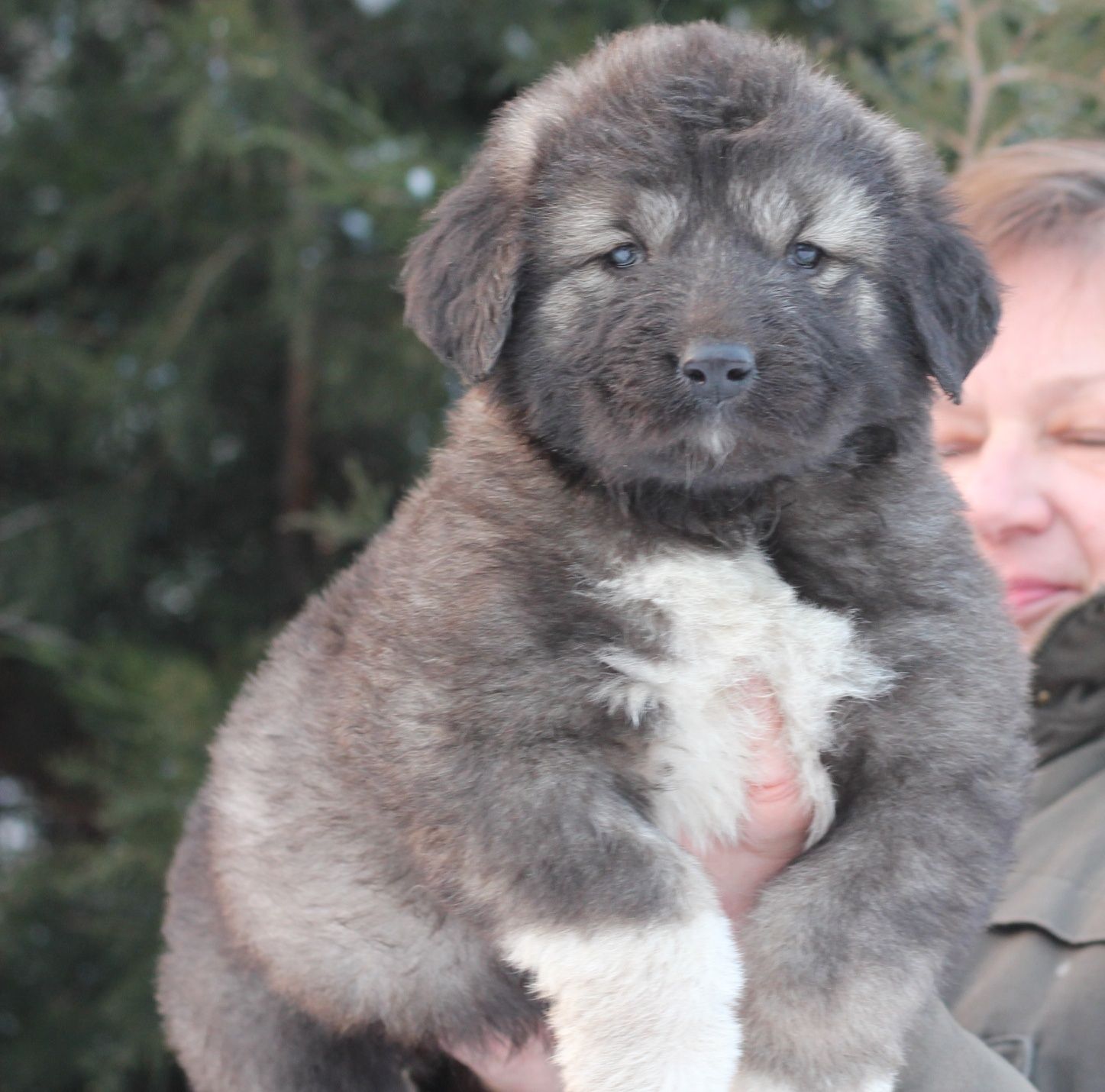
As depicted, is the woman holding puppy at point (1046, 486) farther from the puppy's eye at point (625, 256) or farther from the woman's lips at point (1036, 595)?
the puppy's eye at point (625, 256)

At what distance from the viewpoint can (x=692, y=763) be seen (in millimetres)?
2273

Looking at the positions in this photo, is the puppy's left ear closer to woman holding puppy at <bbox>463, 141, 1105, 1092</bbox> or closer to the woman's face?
woman holding puppy at <bbox>463, 141, 1105, 1092</bbox>

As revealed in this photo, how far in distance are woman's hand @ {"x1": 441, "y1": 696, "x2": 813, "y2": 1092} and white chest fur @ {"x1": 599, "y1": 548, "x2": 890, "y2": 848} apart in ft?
0.08

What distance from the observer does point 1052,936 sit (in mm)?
2619

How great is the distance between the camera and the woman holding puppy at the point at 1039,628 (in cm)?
240

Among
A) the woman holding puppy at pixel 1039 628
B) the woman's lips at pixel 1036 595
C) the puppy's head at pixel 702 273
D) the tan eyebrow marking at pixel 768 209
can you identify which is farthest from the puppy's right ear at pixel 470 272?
the woman's lips at pixel 1036 595

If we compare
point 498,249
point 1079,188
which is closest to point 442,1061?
point 498,249

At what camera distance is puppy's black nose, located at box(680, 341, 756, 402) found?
80.6 inches

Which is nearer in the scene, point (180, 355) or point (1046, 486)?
point (1046, 486)

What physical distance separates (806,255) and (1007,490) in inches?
45.9

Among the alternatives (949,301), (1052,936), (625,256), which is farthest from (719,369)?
(1052,936)

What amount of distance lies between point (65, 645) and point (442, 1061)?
10.2 feet

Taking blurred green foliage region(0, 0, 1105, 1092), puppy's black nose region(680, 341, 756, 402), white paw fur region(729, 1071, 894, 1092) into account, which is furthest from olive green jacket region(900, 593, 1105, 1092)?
blurred green foliage region(0, 0, 1105, 1092)

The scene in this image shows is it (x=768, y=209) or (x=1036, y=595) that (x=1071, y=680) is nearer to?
(x=1036, y=595)
